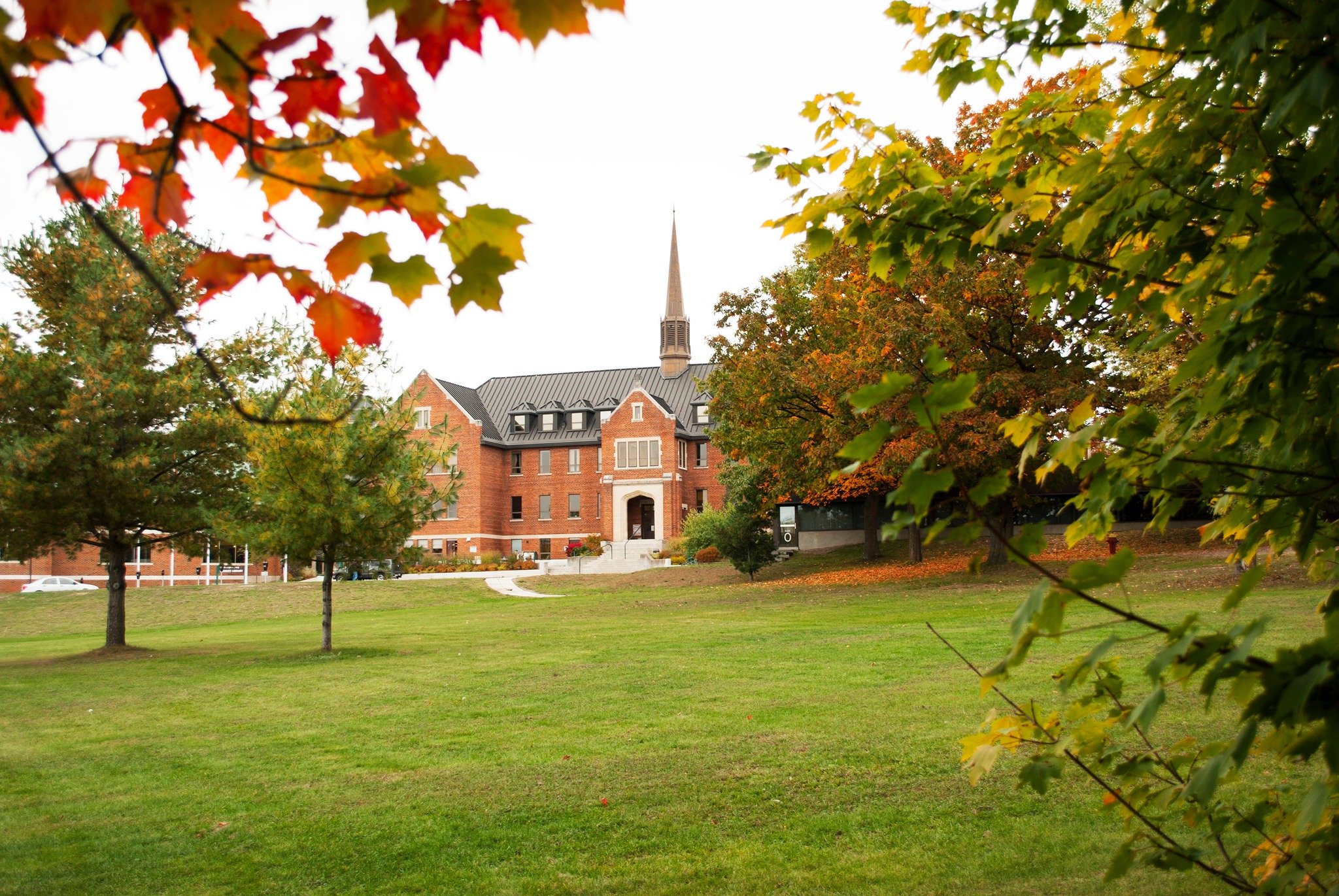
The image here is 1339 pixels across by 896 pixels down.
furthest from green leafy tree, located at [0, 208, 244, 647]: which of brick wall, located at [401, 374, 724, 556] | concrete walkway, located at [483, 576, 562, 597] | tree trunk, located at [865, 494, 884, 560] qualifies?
brick wall, located at [401, 374, 724, 556]

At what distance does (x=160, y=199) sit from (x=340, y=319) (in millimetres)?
463

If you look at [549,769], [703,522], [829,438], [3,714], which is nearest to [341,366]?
[3,714]

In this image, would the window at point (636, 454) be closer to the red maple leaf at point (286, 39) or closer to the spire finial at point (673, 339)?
the spire finial at point (673, 339)

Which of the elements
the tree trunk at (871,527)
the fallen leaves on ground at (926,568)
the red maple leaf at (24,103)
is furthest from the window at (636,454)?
the red maple leaf at (24,103)

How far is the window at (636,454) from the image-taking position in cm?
5678

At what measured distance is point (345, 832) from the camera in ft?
20.5

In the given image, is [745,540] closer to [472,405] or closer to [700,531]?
[700,531]

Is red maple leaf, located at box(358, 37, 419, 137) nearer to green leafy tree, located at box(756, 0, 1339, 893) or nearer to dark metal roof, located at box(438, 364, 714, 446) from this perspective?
green leafy tree, located at box(756, 0, 1339, 893)

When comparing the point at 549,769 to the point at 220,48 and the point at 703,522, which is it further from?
the point at 703,522

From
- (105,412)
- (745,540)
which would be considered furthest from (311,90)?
(745,540)

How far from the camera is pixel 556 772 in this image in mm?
7594

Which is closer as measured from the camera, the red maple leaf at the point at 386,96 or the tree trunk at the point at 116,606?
the red maple leaf at the point at 386,96

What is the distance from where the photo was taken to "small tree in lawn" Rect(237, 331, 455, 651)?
17.0 meters

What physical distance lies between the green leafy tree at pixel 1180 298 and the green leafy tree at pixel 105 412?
57.0 ft
